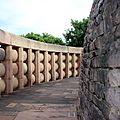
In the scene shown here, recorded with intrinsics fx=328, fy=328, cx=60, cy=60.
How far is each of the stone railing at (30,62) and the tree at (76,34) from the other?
8.81 meters

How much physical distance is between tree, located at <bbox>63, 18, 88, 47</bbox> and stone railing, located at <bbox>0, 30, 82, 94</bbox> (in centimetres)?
881

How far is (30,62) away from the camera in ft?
32.2

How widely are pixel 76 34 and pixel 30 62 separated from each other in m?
14.7

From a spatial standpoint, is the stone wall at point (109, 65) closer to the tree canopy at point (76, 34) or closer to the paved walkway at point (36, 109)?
the paved walkway at point (36, 109)

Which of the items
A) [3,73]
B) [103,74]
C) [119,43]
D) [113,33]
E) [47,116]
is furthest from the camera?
[3,73]

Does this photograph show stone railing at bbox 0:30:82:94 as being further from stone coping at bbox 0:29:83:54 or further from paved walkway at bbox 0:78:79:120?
paved walkway at bbox 0:78:79:120

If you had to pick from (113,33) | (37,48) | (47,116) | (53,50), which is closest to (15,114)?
(47,116)

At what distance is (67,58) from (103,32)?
1114 centimetres

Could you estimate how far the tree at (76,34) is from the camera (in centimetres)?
2364

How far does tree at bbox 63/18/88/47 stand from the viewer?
2364cm

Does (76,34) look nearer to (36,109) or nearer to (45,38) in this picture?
(45,38)

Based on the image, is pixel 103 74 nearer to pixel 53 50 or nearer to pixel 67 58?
pixel 53 50

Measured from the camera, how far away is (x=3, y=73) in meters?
7.61

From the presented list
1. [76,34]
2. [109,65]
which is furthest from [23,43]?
[76,34]
